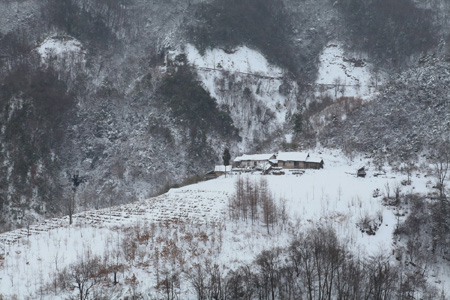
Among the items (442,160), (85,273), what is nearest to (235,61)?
(442,160)

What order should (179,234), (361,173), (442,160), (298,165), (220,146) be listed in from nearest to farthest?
(179,234), (442,160), (361,173), (298,165), (220,146)

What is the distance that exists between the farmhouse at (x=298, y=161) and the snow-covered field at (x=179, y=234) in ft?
41.2

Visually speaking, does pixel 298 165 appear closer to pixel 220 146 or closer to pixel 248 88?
pixel 220 146

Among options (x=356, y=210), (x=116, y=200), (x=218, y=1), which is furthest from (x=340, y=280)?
(x=218, y=1)

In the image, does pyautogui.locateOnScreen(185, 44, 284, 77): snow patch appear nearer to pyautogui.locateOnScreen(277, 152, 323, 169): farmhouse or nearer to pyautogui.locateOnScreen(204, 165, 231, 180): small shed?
pyautogui.locateOnScreen(277, 152, 323, 169): farmhouse


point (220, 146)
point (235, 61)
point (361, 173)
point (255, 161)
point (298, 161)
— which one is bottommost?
point (361, 173)

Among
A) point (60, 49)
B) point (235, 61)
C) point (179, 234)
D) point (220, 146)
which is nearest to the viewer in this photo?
point (179, 234)

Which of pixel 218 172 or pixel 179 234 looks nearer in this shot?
pixel 179 234

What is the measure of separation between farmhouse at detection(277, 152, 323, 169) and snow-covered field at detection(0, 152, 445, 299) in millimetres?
12548

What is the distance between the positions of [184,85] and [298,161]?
160 ft

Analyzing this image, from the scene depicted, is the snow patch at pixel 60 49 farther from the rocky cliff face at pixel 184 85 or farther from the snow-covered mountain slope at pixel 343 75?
the snow-covered mountain slope at pixel 343 75

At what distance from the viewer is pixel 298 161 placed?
64.8m

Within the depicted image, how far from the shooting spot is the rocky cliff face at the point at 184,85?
76625mm

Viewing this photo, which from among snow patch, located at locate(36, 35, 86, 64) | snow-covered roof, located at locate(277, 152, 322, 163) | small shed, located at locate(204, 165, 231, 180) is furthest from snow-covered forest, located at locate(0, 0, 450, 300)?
snow-covered roof, located at locate(277, 152, 322, 163)
